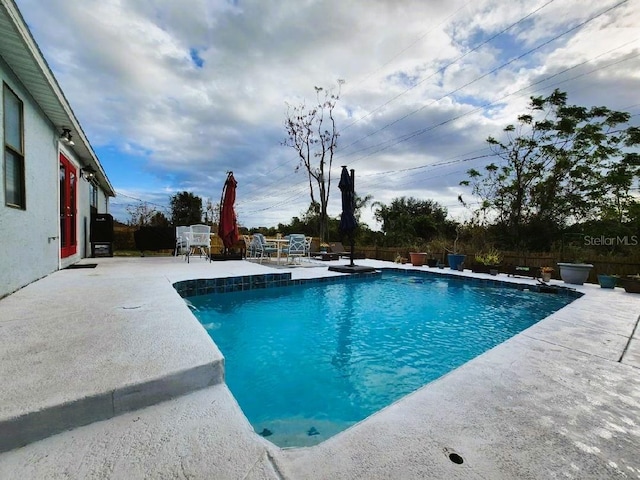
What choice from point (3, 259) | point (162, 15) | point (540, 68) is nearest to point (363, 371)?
point (3, 259)

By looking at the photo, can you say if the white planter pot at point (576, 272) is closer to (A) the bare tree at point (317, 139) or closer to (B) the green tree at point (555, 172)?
(B) the green tree at point (555, 172)

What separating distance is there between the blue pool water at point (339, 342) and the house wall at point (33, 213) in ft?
7.47

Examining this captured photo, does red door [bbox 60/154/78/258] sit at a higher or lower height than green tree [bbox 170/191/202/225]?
lower

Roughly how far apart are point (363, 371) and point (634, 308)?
473 cm

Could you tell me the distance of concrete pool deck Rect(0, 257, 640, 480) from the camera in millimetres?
1129

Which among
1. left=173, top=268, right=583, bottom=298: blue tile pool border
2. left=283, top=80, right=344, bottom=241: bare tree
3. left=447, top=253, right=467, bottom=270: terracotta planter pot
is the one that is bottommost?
left=173, top=268, right=583, bottom=298: blue tile pool border

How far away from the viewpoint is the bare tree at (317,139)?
Answer: 1758 cm

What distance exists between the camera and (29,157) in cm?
417

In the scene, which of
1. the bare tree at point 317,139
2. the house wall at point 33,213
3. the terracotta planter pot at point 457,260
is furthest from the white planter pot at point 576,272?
the bare tree at point 317,139

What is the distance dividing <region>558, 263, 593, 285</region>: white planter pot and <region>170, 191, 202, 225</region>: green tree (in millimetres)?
20870

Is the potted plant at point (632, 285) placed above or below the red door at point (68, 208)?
below

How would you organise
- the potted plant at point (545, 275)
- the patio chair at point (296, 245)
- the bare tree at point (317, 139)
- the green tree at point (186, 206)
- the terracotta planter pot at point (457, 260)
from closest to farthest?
the potted plant at point (545, 275)
the patio chair at point (296, 245)
the terracotta planter pot at point (457, 260)
the bare tree at point (317, 139)
the green tree at point (186, 206)

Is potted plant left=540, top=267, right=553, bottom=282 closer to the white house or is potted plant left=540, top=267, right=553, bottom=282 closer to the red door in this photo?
the white house

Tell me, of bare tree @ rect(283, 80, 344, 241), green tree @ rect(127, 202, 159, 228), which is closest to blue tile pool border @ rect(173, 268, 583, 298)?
bare tree @ rect(283, 80, 344, 241)
